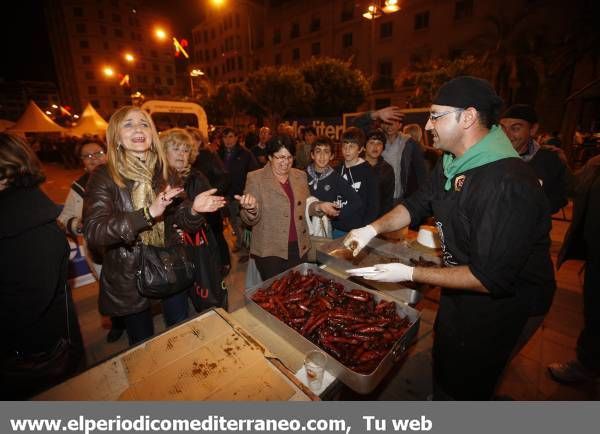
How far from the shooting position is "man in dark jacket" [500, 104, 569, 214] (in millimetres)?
3805

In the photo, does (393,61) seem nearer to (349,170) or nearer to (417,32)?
(417,32)

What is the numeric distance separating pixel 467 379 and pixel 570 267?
5.10 metres

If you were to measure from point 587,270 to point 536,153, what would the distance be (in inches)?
76.9

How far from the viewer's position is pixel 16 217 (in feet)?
6.39

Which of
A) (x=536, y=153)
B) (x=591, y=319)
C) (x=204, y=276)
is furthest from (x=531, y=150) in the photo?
(x=204, y=276)

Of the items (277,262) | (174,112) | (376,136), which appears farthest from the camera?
(174,112)

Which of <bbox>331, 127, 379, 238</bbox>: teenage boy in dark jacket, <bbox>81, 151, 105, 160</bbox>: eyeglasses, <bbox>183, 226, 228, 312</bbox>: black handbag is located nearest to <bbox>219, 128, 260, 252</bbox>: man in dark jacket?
<bbox>81, 151, 105, 160</bbox>: eyeglasses

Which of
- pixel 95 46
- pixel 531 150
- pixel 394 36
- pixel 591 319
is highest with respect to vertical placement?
pixel 95 46

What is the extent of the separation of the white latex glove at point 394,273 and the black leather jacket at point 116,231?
167cm

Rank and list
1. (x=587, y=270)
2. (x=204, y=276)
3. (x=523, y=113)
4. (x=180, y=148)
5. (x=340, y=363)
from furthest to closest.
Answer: (x=523, y=113) → (x=180, y=148) → (x=204, y=276) → (x=587, y=270) → (x=340, y=363)

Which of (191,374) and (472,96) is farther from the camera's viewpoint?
(472,96)

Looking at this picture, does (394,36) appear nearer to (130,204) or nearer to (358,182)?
(358,182)

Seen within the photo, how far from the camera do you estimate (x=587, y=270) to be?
9.37 ft

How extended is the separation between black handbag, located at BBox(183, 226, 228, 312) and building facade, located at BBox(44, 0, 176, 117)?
63.5 meters
